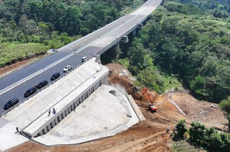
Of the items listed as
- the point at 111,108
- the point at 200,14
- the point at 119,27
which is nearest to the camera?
the point at 111,108

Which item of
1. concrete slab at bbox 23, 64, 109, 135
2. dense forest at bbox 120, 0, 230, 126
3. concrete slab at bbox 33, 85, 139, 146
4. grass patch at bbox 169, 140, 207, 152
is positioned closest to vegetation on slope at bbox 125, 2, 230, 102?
dense forest at bbox 120, 0, 230, 126

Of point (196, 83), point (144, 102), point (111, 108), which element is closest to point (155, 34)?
point (196, 83)

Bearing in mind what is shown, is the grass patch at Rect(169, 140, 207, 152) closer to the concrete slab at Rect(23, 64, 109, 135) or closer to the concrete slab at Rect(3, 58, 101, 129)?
the concrete slab at Rect(23, 64, 109, 135)

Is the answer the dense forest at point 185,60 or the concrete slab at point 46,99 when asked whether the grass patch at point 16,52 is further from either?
the dense forest at point 185,60

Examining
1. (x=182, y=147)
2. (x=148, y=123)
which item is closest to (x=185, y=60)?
(x=148, y=123)

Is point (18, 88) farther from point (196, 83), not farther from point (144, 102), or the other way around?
point (196, 83)

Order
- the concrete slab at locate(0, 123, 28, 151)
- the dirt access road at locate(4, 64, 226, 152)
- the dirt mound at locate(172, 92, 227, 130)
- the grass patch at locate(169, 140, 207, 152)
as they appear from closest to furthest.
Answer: the concrete slab at locate(0, 123, 28, 151), the dirt access road at locate(4, 64, 226, 152), the grass patch at locate(169, 140, 207, 152), the dirt mound at locate(172, 92, 227, 130)

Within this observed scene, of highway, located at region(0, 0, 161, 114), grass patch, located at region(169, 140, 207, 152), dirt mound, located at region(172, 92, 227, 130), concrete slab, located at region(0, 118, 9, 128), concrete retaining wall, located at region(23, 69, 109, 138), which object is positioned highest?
highway, located at region(0, 0, 161, 114)
